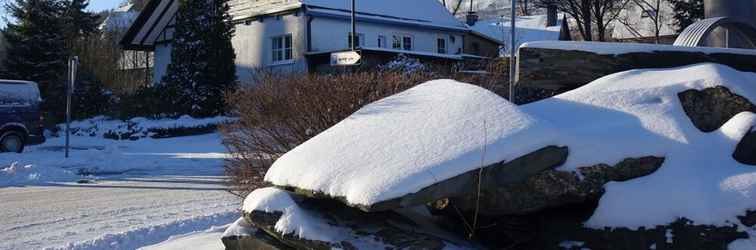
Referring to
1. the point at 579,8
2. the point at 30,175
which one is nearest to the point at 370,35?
the point at 579,8

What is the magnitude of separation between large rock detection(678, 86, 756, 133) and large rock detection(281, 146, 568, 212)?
53.6 inches

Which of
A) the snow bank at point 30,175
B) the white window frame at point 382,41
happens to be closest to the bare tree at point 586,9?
the white window frame at point 382,41

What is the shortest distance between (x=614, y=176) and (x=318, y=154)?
202 centimetres

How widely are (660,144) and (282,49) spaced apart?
23.2 m

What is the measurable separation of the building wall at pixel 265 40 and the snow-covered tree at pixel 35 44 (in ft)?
33.1

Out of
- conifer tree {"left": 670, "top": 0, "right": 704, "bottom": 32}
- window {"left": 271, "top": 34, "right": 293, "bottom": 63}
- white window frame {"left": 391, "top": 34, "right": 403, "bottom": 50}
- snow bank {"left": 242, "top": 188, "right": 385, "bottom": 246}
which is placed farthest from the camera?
conifer tree {"left": 670, "top": 0, "right": 704, "bottom": 32}

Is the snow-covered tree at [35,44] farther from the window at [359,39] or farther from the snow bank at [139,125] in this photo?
the window at [359,39]

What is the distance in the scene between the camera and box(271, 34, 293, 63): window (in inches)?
1077

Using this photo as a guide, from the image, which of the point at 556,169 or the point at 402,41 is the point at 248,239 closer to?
the point at 556,169

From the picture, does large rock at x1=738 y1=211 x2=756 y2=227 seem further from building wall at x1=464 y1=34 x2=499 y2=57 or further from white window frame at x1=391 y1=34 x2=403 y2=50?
building wall at x1=464 y1=34 x2=499 y2=57

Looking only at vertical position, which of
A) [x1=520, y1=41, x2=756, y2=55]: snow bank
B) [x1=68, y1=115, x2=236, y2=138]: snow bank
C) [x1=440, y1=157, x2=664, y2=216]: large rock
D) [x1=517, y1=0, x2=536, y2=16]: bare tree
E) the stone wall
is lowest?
[x1=68, y1=115, x2=236, y2=138]: snow bank

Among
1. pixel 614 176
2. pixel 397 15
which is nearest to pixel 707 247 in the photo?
pixel 614 176

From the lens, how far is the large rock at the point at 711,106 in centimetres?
565

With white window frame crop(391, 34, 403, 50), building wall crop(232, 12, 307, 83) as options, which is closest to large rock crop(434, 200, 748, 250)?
building wall crop(232, 12, 307, 83)
